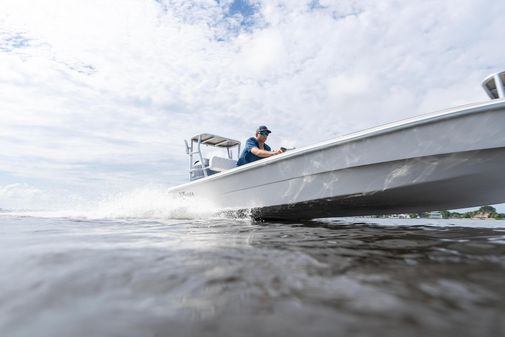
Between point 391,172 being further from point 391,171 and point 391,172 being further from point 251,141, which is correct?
point 251,141

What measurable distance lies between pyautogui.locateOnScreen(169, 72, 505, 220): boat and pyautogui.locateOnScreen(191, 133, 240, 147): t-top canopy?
5.92 ft

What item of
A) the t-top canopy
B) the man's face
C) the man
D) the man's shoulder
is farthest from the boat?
the t-top canopy

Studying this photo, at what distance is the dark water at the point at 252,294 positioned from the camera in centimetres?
79

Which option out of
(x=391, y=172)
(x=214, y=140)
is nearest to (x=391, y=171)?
(x=391, y=172)

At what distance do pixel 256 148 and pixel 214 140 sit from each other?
215cm

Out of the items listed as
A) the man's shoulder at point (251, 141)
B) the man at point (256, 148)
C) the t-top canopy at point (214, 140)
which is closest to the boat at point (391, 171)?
the man at point (256, 148)

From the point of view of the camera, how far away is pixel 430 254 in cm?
176

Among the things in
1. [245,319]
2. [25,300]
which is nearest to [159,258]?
[25,300]

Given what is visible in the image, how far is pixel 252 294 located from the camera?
1054 mm

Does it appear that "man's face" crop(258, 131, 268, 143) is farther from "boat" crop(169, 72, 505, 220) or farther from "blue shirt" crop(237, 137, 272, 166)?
"boat" crop(169, 72, 505, 220)

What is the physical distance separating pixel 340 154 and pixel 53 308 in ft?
12.1

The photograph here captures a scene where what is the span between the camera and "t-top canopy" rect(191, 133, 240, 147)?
7.31 meters

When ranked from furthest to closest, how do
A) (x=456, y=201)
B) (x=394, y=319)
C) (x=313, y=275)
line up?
(x=456, y=201), (x=313, y=275), (x=394, y=319)

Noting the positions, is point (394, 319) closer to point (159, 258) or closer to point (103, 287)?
point (103, 287)
